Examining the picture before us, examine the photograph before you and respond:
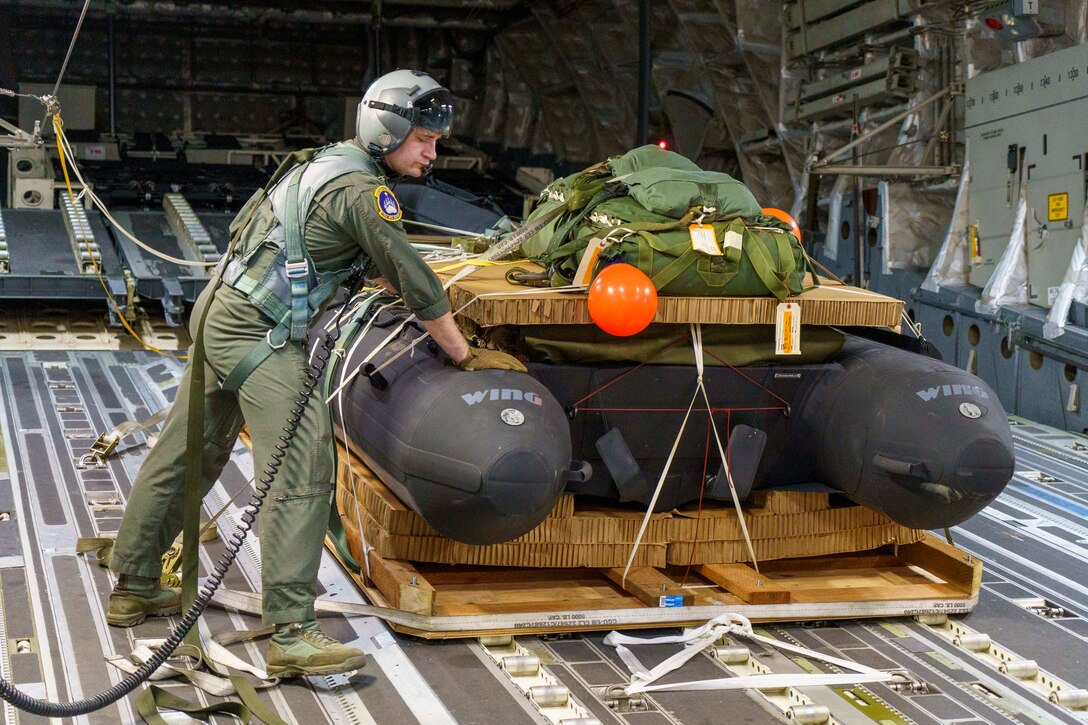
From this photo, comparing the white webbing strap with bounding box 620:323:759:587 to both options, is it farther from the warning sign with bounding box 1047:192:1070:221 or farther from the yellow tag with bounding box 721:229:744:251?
the warning sign with bounding box 1047:192:1070:221

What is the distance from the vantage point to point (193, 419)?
392cm

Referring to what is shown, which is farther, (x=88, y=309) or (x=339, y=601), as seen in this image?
(x=88, y=309)

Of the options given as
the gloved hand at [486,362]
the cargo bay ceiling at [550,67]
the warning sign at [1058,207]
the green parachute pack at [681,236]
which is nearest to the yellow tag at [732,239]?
the green parachute pack at [681,236]

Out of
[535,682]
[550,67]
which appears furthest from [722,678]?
[550,67]

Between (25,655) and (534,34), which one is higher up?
(534,34)

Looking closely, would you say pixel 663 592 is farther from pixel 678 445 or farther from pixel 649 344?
pixel 649 344

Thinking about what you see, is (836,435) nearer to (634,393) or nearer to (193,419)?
(634,393)

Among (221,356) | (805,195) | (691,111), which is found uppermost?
(691,111)

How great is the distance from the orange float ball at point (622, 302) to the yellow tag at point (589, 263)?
9.4 inches

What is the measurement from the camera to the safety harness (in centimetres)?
381

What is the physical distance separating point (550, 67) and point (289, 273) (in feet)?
36.7

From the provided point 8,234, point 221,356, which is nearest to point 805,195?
point 8,234

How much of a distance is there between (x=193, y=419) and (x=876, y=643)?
2.30m

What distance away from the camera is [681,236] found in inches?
171
